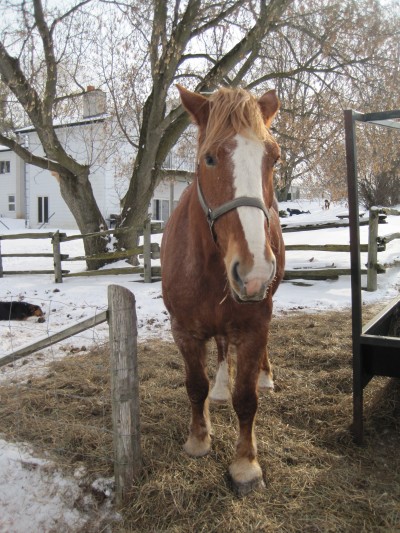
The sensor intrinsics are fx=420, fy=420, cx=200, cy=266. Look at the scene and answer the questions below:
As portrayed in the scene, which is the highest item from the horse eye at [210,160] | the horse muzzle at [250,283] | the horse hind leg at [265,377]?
the horse eye at [210,160]

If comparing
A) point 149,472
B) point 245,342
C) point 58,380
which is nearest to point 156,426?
point 149,472

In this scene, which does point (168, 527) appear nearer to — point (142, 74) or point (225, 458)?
point (225, 458)

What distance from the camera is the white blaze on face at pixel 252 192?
5.49 ft

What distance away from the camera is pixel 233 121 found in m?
1.94

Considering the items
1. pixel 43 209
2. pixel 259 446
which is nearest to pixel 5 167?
pixel 43 209

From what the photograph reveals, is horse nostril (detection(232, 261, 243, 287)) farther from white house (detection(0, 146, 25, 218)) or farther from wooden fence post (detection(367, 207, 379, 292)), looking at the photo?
white house (detection(0, 146, 25, 218))

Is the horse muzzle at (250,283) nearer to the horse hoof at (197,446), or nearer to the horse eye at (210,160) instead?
the horse eye at (210,160)

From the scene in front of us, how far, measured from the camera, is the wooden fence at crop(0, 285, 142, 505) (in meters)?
2.28

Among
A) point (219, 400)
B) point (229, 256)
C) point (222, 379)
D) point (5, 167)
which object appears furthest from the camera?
point (5, 167)

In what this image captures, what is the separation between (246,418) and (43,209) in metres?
25.7

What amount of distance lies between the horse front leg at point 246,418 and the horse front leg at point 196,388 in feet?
0.81

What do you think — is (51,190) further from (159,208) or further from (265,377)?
(265,377)

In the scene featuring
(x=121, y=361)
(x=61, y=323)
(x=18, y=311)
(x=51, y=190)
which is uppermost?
(x=51, y=190)

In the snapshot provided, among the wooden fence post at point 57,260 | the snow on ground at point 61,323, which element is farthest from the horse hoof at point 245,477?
A: the wooden fence post at point 57,260
